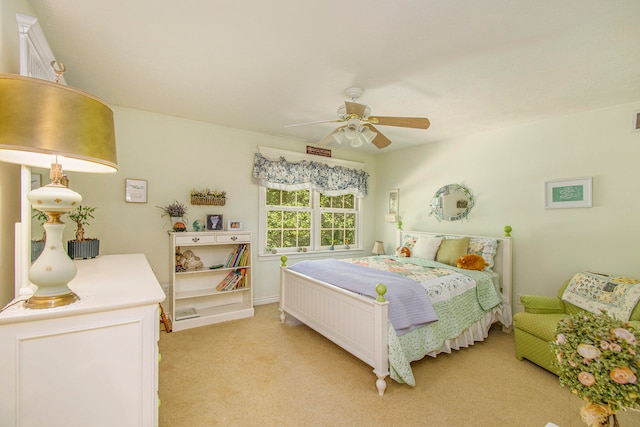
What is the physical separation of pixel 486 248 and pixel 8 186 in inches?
162

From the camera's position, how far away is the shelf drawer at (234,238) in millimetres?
3422

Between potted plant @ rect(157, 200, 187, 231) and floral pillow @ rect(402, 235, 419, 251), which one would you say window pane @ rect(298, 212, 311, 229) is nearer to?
floral pillow @ rect(402, 235, 419, 251)

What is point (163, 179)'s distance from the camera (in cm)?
337

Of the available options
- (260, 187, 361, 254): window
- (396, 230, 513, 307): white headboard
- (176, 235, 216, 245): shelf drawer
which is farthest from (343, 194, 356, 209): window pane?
(176, 235, 216, 245): shelf drawer

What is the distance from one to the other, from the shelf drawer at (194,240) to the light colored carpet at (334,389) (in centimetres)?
102

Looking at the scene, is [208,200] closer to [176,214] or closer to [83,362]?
[176,214]

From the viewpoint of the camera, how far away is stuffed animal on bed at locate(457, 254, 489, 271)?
3211 mm

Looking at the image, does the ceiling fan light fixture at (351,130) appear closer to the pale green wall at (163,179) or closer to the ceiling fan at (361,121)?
the ceiling fan at (361,121)

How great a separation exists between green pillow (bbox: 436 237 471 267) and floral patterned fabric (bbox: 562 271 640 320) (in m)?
1.02

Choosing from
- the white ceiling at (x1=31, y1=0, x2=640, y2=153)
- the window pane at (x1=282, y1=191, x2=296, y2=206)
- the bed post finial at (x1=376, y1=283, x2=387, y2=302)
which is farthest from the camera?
the window pane at (x1=282, y1=191, x2=296, y2=206)

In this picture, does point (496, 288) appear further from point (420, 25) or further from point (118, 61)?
point (118, 61)

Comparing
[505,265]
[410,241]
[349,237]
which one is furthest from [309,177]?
[505,265]

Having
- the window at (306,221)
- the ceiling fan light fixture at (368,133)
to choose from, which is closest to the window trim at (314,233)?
the window at (306,221)

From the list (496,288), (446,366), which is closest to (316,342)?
(446,366)
